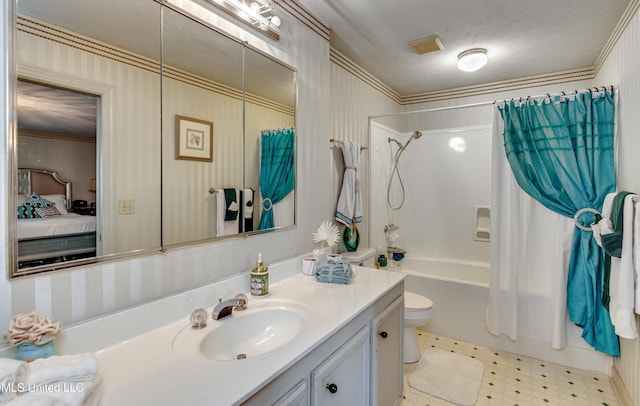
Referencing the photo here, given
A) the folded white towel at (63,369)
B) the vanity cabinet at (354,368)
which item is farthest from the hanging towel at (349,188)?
the folded white towel at (63,369)

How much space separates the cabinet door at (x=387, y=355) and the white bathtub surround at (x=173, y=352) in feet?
0.71

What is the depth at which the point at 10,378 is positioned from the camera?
23.1 inches

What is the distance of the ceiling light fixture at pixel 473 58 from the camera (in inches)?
98.7

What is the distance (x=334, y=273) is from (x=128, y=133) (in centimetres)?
112

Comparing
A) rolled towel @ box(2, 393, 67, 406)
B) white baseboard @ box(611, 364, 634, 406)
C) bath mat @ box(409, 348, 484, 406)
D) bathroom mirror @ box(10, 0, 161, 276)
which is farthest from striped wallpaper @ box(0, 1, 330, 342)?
white baseboard @ box(611, 364, 634, 406)

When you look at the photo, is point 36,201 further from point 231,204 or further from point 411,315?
point 411,315

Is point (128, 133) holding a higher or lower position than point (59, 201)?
higher

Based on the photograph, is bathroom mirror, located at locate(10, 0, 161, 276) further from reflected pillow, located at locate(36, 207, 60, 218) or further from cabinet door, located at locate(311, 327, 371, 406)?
cabinet door, located at locate(311, 327, 371, 406)

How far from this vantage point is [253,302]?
139 centimetres

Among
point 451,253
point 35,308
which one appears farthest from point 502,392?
point 35,308

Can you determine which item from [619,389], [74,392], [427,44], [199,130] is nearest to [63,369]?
[74,392]

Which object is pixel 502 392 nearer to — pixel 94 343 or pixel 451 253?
pixel 451 253

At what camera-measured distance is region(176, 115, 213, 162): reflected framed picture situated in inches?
50.2

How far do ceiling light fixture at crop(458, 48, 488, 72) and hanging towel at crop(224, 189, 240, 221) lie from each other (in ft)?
7.27
